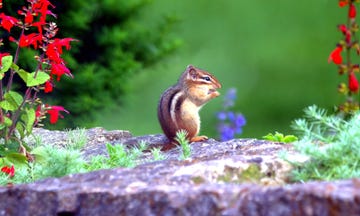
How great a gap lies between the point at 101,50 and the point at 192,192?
6984 mm

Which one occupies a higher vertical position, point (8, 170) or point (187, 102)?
point (187, 102)

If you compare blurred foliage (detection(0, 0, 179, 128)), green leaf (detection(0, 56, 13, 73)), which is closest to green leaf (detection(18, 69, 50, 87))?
green leaf (detection(0, 56, 13, 73))

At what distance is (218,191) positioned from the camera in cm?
258

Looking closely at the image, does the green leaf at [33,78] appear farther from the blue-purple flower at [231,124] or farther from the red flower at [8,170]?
the blue-purple flower at [231,124]

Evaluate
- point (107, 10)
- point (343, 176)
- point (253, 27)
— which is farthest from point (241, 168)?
point (253, 27)

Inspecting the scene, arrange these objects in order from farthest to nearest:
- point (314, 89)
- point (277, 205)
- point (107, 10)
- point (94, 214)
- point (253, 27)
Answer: point (253, 27)
point (314, 89)
point (107, 10)
point (94, 214)
point (277, 205)

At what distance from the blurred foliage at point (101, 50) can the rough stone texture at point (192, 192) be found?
5.88 meters

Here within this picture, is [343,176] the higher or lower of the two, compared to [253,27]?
lower

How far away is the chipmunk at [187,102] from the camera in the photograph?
6367 mm

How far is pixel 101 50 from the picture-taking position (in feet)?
31.2

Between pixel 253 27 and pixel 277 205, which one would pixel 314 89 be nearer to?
pixel 253 27

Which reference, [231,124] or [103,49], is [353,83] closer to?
[231,124]

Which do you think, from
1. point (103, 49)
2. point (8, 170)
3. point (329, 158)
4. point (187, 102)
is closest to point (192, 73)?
point (187, 102)

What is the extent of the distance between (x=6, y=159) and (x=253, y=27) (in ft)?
30.2
